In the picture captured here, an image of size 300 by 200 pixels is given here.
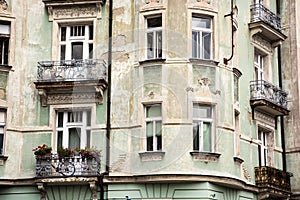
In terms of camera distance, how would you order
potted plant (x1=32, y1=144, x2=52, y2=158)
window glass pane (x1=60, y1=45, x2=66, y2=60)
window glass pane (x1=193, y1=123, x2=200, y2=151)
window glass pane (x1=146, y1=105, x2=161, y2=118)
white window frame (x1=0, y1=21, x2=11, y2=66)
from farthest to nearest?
window glass pane (x1=60, y1=45, x2=66, y2=60)
white window frame (x1=0, y1=21, x2=11, y2=66)
window glass pane (x1=146, y1=105, x2=161, y2=118)
potted plant (x1=32, y1=144, x2=52, y2=158)
window glass pane (x1=193, y1=123, x2=200, y2=151)

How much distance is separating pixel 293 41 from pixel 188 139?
32.8ft

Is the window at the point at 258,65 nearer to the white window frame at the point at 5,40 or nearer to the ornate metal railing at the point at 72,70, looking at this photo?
the ornate metal railing at the point at 72,70

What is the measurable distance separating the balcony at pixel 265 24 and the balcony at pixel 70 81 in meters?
7.57

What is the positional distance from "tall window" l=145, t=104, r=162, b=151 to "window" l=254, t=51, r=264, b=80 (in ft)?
22.4

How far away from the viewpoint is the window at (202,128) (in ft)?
81.4

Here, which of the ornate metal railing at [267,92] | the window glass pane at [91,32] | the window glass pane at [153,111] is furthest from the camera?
the ornate metal railing at [267,92]

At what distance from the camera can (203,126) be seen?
82.1ft

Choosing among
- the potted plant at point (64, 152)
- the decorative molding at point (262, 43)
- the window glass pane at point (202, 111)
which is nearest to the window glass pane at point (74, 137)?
the potted plant at point (64, 152)

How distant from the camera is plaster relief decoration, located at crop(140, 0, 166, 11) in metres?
25.6

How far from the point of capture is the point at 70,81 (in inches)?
998

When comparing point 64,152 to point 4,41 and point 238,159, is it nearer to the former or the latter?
point 4,41

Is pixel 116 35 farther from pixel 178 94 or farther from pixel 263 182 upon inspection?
pixel 263 182

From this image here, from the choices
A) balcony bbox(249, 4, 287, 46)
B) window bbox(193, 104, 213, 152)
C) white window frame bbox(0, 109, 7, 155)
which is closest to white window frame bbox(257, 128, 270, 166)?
balcony bbox(249, 4, 287, 46)

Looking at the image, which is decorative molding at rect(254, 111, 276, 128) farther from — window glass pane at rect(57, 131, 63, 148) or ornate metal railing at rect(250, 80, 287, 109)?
window glass pane at rect(57, 131, 63, 148)
